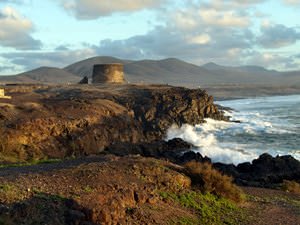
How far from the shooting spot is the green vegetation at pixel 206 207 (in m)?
13.6

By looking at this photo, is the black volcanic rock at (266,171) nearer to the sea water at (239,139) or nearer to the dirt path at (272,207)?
the dirt path at (272,207)

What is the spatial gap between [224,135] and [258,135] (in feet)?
7.93

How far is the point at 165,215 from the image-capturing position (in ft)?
41.9

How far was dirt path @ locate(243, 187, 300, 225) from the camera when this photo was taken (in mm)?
14508

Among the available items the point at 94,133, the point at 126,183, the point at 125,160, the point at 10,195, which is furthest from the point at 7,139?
→ the point at 10,195

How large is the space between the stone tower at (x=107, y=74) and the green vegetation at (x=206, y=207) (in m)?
45.0

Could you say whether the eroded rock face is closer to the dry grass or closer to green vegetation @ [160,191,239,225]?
green vegetation @ [160,191,239,225]

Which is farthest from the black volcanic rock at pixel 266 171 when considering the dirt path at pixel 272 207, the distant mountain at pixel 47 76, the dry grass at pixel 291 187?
the distant mountain at pixel 47 76

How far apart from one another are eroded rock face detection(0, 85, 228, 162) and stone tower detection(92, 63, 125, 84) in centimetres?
1180

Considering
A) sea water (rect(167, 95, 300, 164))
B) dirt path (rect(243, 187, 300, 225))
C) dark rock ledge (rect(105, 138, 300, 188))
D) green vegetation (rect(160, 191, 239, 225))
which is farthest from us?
sea water (rect(167, 95, 300, 164))

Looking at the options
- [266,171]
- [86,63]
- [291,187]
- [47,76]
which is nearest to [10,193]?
[291,187]

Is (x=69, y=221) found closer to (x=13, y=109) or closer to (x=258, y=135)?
(x=13, y=109)

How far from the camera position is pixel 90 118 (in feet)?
104

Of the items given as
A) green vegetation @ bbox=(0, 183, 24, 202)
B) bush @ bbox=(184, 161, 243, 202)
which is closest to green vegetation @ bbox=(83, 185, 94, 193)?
green vegetation @ bbox=(0, 183, 24, 202)
